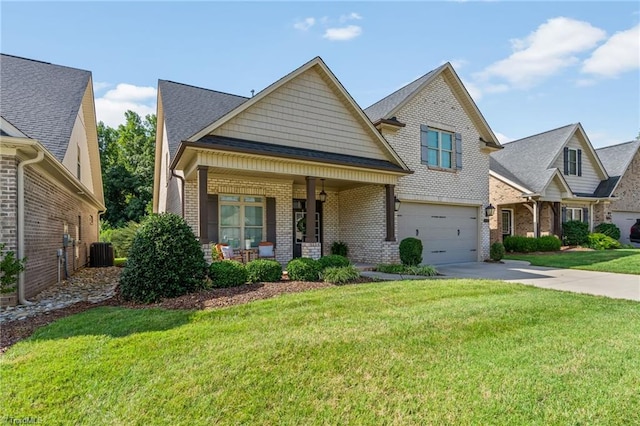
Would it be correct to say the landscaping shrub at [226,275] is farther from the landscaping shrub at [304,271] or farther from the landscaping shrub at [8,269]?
the landscaping shrub at [8,269]

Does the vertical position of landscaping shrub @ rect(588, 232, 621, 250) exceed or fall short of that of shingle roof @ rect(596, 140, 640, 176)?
it falls short

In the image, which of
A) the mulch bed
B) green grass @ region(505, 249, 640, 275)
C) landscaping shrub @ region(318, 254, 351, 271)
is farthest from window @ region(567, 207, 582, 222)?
the mulch bed

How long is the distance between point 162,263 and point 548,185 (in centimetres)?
1913

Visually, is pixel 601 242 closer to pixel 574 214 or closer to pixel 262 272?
pixel 574 214

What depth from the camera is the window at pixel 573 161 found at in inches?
816

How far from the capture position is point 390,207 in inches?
457

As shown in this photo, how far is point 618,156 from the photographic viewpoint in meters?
23.1

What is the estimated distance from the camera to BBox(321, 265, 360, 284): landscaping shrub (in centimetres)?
813

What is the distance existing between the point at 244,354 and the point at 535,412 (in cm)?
284

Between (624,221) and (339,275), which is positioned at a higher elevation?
(624,221)

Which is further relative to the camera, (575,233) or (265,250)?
(575,233)

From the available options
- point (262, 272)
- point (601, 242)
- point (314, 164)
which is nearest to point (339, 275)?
point (262, 272)

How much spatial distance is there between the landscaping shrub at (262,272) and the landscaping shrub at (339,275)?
46.1 inches

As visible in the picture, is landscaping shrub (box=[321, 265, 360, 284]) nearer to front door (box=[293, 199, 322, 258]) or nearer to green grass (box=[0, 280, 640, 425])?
green grass (box=[0, 280, 640, 425])
